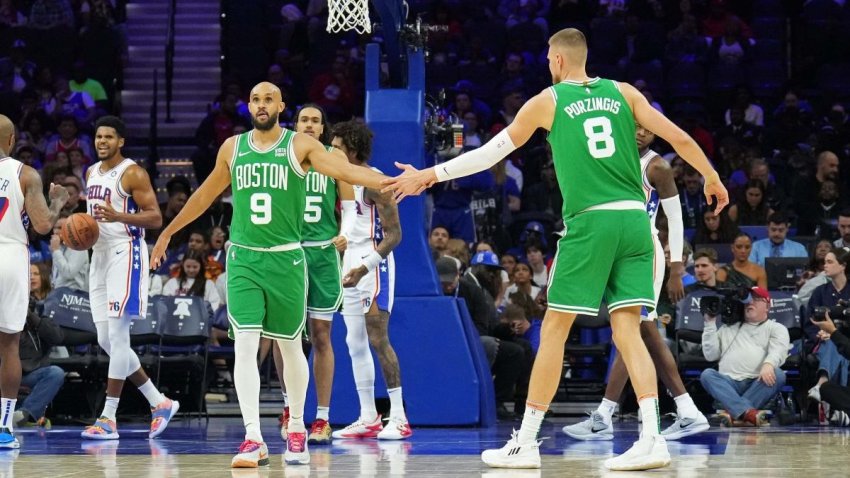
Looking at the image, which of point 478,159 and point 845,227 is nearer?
point 478,159

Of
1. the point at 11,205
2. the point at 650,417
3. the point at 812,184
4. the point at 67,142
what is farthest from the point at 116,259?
the point at 812,184

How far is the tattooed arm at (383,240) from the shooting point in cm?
995

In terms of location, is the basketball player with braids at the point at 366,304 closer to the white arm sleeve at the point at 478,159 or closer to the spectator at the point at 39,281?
the white arm sleeve at the point at 478,159

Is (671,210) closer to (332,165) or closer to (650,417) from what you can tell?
(650,417)

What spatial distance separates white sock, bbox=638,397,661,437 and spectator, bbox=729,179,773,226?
28.1ft

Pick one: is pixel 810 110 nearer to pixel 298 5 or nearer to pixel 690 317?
pixel 690 317

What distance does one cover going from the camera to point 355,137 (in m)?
10.3

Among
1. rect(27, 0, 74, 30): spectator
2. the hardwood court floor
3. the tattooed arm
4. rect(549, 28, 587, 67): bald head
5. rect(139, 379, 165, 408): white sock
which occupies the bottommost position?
the hardwood court floor

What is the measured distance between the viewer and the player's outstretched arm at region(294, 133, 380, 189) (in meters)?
7.88

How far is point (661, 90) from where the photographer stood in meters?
19.5

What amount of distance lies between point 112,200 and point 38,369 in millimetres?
2681

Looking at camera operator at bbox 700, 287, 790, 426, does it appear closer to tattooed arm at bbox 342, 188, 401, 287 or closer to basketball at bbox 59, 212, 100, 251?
tattooed arm at bbox 342, 188, 401, 287

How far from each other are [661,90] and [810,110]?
2064mm

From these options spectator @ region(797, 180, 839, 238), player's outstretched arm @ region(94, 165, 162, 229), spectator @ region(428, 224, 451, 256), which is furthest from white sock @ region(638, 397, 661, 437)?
spectator @ region(797, 180, 839, 238)
